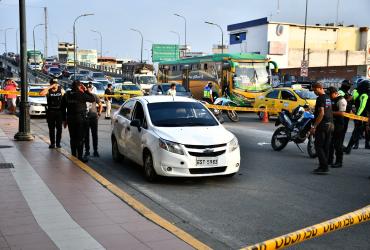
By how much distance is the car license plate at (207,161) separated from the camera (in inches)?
332

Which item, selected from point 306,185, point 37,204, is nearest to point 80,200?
point 37,204

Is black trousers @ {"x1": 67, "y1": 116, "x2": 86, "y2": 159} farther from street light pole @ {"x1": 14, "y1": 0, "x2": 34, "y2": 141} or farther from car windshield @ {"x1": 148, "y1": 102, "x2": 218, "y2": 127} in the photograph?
street light pole @ {"x1": 14, "y1": 0, "x2": 34, "y2": 141}

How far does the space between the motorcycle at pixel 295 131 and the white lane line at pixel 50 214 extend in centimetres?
650

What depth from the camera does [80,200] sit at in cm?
725

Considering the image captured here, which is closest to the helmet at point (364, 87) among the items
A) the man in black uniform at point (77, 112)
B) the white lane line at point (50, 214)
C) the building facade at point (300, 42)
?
the man in black uniform at point (77, 112)

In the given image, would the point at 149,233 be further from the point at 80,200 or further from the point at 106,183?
the point at 106,183

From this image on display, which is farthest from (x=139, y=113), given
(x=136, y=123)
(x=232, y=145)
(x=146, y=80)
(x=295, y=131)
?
(x=146, y=80)

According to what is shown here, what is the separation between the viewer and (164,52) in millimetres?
81312

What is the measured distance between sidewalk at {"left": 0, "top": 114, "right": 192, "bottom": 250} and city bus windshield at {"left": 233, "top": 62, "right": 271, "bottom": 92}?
59.3 ft

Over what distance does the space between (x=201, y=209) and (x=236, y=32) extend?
284 ft

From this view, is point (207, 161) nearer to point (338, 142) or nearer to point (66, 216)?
point (66, 216)

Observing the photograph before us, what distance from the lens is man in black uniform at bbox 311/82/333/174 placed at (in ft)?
31.8

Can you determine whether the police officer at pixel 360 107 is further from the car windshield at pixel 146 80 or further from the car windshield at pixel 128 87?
the car windshield at pixel 146 80

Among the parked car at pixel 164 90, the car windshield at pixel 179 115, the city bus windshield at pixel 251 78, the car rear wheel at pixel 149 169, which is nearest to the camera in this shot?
the car rear wheel at pixel 149 169
